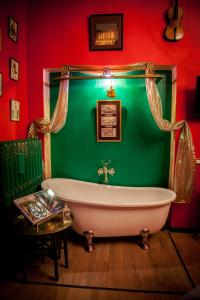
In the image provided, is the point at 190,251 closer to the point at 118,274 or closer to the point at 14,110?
the point at 118,274

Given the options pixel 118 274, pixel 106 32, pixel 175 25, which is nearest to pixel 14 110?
pixel 106 32

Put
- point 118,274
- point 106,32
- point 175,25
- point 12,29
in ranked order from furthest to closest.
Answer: point 106,32 < point 175,25 < point 12,29 < point 118,274

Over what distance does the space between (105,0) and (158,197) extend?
2.65m

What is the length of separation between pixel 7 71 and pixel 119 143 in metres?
1.67

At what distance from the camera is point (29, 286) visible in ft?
6.13

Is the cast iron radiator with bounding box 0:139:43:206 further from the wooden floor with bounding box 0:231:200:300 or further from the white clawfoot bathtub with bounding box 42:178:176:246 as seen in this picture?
the wooden floor with bounding box 0:231:200:300

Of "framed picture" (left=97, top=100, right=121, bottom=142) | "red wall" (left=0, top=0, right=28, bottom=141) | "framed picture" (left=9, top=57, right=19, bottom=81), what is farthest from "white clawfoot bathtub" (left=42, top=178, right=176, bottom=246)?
"framed picture" (left=9, top=57, right=19, bottom=81)

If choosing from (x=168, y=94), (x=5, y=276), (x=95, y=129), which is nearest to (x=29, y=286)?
→ (x=5, y=276)

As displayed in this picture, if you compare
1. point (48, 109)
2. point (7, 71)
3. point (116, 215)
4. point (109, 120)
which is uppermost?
point (7, 71)

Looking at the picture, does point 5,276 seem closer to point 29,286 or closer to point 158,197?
point 29,286

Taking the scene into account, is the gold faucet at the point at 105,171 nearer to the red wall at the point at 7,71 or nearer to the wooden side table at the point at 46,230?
the wooden side table at the point at 46,230

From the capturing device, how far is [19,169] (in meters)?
2.18

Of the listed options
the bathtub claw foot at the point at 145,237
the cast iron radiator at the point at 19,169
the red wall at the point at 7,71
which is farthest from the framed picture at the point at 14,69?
the bathtub claw foot at the point at 145,237

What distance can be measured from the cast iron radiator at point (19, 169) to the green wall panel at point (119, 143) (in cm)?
53
